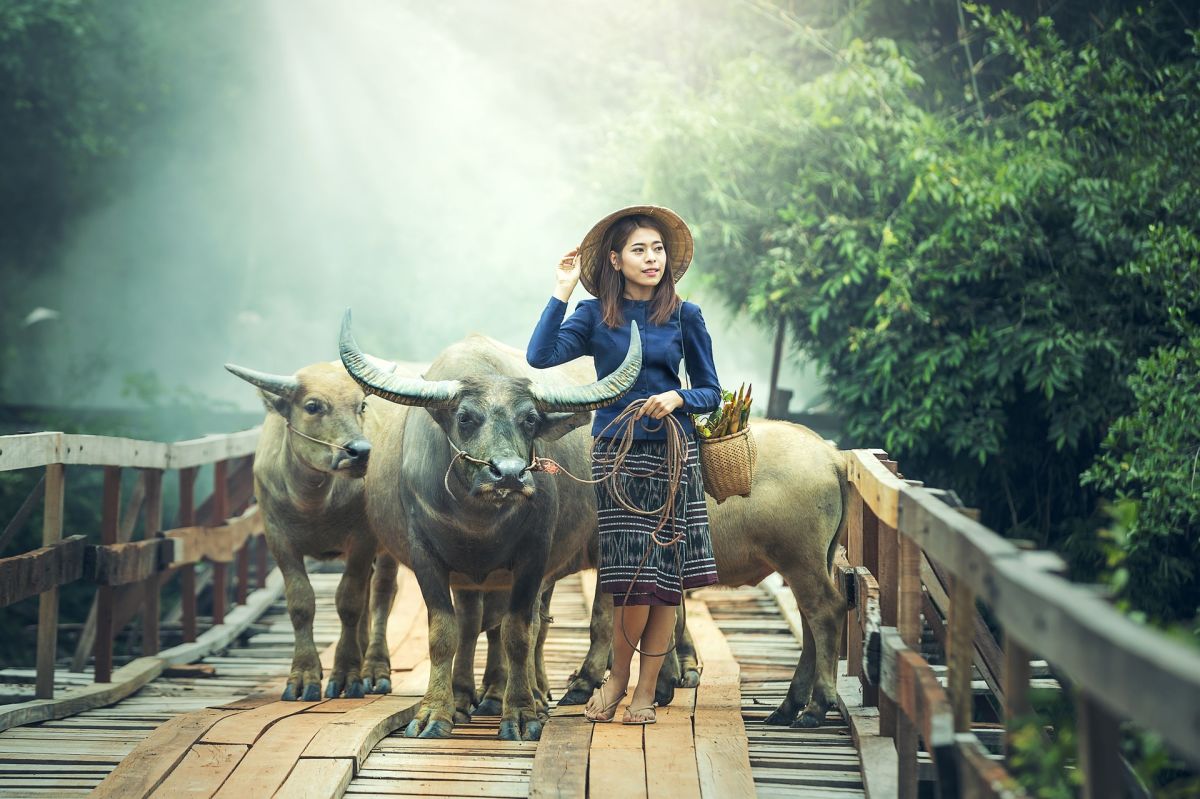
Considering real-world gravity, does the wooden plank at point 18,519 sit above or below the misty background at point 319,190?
below

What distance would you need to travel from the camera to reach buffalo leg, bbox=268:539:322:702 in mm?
5590

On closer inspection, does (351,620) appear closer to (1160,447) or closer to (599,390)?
(599,390)

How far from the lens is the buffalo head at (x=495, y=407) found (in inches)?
172

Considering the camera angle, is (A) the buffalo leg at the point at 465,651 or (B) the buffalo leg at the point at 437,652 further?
(A) the buffalo leg at the point at 465,651

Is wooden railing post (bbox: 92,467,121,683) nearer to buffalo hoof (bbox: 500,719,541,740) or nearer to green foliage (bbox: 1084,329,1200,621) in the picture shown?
buffalo hoof (bbox: 500,719,541,740)

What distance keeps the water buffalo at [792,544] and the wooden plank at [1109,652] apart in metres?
2.63

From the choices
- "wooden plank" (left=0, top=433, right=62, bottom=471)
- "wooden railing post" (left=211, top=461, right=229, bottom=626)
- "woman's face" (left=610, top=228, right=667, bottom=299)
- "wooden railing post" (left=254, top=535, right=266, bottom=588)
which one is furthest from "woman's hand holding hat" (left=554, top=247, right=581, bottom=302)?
"wooden railing post" (left=254, top=535, right=266, bottom=588)

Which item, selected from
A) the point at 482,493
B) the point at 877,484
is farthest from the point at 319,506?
the point at 877,484

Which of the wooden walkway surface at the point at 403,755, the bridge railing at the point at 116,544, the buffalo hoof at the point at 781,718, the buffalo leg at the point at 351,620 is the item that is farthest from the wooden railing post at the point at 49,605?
the buffalo hoof at the point at 781,718

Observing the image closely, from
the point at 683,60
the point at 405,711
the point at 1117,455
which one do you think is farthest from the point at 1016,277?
the point at 683,60

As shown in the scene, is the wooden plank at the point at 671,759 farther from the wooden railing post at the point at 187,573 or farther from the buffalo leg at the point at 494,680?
the wooden railing post at the point at 187,573

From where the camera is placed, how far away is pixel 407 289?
2486cm

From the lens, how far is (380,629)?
6.23 metres

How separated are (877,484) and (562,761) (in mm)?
1361
